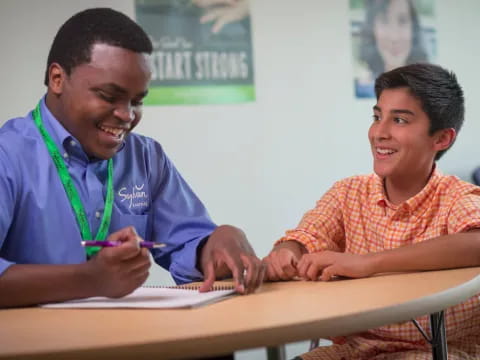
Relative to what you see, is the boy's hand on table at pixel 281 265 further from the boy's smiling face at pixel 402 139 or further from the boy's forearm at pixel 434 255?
the boy's smiling face at pixel 402 139

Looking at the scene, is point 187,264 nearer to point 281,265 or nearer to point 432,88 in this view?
point 281,265

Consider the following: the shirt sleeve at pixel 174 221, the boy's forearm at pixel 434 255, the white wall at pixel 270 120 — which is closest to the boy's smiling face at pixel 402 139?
the boy's forearm at pixel 434 255

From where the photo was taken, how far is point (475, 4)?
524 centimetres

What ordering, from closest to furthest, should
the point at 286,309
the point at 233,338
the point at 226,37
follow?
the point at 233,338 < the point at 286,309 < the point at 226,37

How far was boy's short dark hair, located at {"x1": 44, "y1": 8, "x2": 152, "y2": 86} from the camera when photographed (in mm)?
1619

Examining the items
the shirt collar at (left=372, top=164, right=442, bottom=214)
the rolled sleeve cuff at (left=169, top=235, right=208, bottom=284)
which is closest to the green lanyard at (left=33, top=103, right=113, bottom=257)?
the rolled sleeve cuff at (left=169, top=235, right=208, bottom=284)

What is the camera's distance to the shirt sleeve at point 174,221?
1849mm

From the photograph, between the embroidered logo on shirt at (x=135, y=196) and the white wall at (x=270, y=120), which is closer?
the embroidered logo on shirt at (x=135, y=196)

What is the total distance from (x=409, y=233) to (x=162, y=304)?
3.17ft

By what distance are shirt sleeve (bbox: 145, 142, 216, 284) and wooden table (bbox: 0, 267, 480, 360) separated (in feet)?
1.33

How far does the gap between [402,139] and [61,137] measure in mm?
1051

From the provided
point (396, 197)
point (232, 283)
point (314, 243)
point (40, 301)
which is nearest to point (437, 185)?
point (396, 197)

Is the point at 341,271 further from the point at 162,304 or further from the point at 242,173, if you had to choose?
the point at 242,173

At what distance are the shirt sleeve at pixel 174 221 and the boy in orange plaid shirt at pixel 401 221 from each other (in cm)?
21
